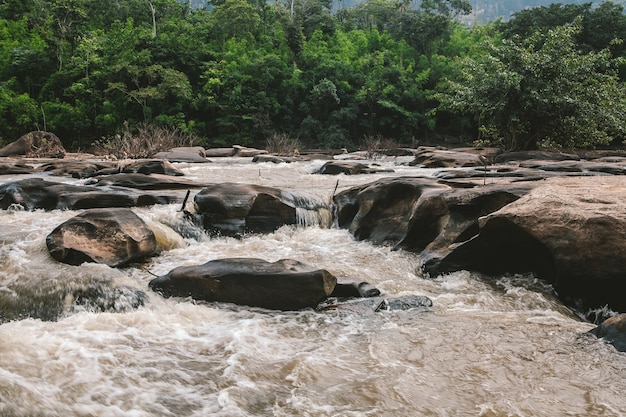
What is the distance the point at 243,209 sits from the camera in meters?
6.70

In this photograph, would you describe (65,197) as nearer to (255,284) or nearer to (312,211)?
(312,211)

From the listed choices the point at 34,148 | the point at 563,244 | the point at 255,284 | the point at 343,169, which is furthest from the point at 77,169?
the point at 563,244

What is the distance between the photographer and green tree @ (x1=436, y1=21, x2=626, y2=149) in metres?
14.7

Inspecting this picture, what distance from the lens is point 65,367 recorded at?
9.14ft

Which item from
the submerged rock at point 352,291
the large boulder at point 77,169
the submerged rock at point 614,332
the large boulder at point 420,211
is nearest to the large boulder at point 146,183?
the large boulder at point 77,169

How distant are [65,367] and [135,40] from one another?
33.1 m

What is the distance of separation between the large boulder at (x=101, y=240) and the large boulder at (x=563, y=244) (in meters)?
3.09

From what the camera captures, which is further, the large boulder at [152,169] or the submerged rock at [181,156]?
the submerged rock at [181,156]

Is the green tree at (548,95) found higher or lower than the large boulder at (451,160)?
higher

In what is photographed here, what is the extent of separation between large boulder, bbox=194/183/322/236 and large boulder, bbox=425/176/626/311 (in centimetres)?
268

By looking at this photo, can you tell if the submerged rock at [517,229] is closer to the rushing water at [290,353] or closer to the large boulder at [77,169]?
the rushing water at [290,353]

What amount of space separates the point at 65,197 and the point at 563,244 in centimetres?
666

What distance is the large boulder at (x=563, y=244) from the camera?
3.90 meters

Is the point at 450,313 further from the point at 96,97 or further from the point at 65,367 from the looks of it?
the point at 96,97
